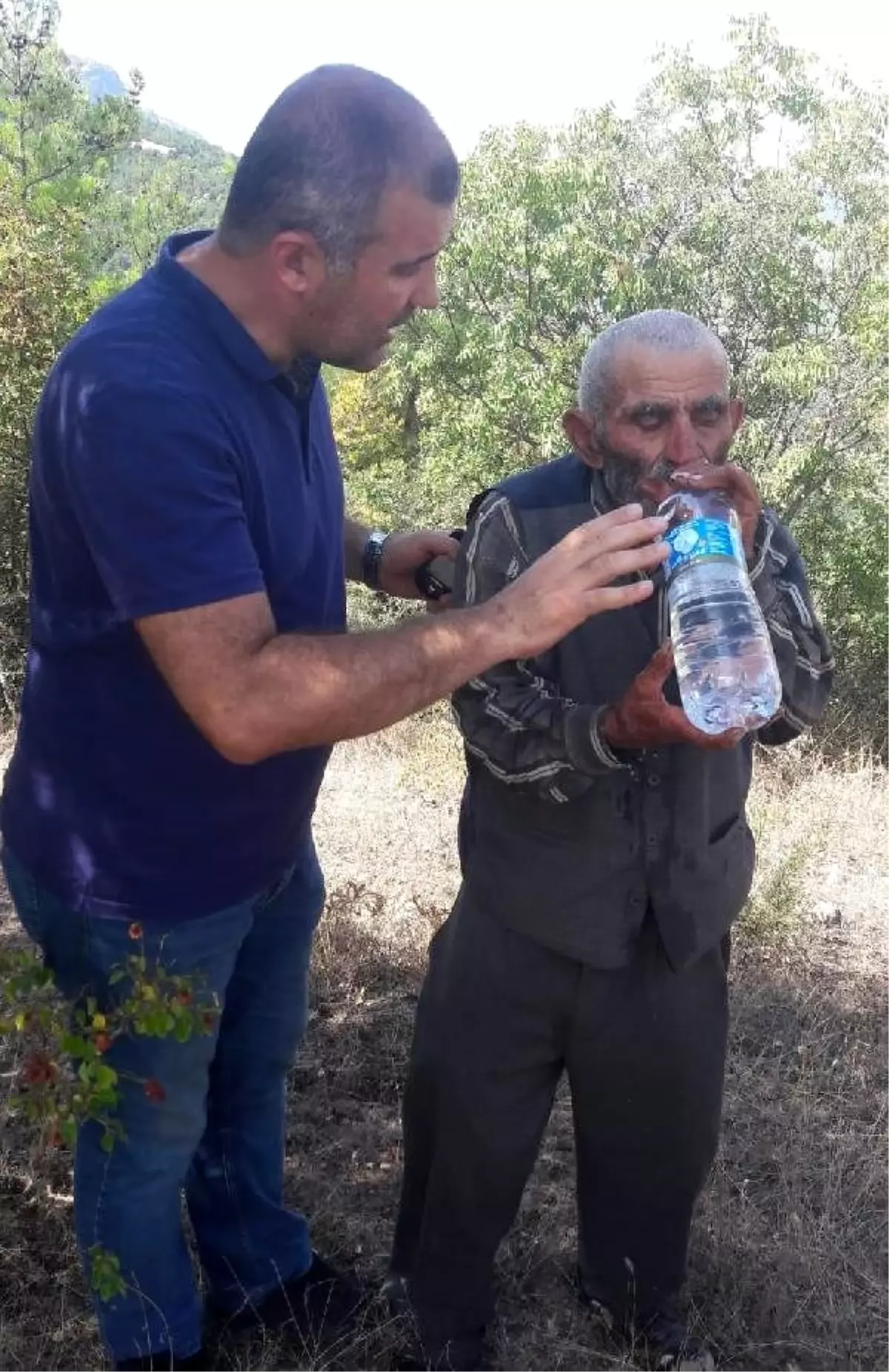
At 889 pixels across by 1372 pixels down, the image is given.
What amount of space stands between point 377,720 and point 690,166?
48.3ft

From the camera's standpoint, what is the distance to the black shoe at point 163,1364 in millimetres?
2191

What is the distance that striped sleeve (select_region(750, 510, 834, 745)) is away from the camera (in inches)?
82.5

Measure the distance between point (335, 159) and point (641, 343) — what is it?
64 centimetres

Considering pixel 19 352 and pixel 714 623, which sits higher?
pixel 714 623

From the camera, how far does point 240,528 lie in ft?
5.28

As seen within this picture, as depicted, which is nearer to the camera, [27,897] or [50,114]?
[27,897]

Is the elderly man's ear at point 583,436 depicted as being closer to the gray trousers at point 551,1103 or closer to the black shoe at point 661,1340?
the gray trousers at point 551,1103

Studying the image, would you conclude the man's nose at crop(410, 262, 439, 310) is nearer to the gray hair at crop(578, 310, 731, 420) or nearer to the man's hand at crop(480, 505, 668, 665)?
the gray hair at crop(578, 310, 731, 420)

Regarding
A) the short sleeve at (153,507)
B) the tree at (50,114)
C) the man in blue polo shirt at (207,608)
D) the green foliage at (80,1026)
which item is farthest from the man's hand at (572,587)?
the tree at (50,114)

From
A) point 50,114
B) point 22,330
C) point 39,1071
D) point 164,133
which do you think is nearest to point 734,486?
point 39,1071

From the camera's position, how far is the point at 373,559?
258cm

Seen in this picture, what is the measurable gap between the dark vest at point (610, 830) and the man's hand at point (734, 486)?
0.73 ft

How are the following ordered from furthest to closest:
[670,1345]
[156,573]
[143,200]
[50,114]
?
1. [143,200]
2. [50,114]
3. [670,1345]
4. [156,573]

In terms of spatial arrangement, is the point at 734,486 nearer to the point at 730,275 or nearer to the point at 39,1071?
the point at 39,1071
